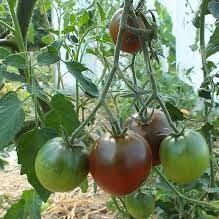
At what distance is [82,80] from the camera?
76cm

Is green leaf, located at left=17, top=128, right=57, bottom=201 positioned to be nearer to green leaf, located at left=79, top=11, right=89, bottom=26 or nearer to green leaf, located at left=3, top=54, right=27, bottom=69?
green leaf, located at left=3, top=54, right=27, bottom=69

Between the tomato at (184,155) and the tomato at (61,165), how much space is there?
107mm

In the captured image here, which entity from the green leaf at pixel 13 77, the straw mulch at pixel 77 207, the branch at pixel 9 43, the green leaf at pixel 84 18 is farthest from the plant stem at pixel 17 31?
the straw mulch at pixel 77 207

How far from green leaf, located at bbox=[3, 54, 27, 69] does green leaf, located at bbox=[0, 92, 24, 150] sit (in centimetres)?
6

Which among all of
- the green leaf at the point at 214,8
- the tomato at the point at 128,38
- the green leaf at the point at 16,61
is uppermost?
the green leaf at the point at 214,8

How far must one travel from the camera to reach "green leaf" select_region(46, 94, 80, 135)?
73 centimetres

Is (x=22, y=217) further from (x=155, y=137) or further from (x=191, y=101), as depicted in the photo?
(x=191, y=101)

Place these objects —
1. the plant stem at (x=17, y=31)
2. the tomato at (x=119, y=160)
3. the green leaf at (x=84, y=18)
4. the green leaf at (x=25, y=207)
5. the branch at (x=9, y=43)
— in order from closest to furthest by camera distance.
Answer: the tomato at (x=119, y=160) < the plant stem at (x=17, y=31) < the branch at (x=9, y=43) < the green leaf at (x=25, y=207) < the green leaf at (x=84, y=18)

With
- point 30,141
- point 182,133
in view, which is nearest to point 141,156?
point 182,133

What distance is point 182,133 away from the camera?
0.67m

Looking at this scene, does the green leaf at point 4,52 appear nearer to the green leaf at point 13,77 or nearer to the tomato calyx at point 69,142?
the green leaf at point 13,77

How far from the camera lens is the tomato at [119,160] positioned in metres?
0.63

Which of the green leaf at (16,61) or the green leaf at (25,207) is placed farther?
the green leaf at (25,207)

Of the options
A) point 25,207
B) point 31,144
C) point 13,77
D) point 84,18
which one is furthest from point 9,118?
point 84,18
